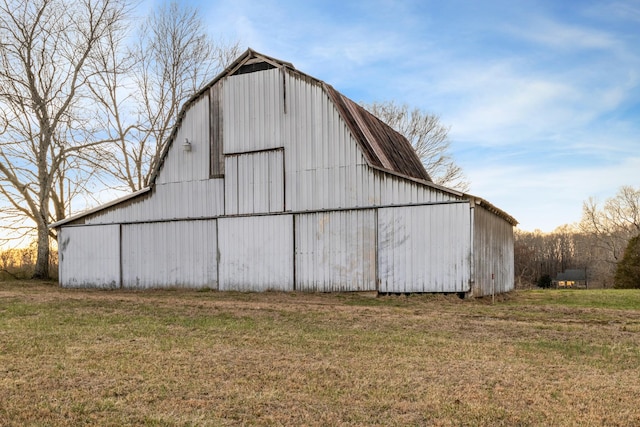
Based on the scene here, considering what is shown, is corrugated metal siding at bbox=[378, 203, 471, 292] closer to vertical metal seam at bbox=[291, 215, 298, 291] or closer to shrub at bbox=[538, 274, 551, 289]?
vertical metal seam at bbox=[291, 215, 298, 291]

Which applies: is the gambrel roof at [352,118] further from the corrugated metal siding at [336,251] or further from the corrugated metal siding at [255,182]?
the corrugated metal siding at [255,182]

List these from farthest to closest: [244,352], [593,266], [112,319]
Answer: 1. [593,266]
2. [112,319]
3. [244,352]

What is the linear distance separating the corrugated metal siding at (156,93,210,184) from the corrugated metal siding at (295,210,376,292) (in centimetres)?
480

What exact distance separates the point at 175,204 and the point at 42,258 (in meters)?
11.6

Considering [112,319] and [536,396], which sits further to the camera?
[112,319]

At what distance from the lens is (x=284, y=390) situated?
6.20 metres

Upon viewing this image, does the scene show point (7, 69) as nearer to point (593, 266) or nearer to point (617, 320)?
point (617, 320)

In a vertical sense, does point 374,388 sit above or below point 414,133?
below

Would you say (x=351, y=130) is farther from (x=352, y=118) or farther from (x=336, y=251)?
(x=336, y=251)

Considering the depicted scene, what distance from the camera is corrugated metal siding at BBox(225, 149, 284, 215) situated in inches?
786

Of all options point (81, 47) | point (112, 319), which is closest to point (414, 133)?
point (81, 47)

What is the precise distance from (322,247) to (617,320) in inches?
366

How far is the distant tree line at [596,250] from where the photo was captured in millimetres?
35562

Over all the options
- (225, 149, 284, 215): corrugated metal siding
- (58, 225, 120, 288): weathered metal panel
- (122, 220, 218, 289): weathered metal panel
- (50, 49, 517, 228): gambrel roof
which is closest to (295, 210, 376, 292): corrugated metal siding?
(225, 149, 284, 215): corrugated metal siding
